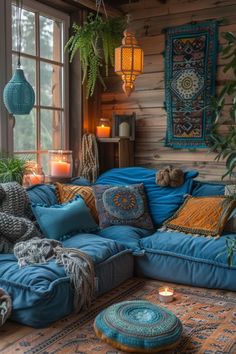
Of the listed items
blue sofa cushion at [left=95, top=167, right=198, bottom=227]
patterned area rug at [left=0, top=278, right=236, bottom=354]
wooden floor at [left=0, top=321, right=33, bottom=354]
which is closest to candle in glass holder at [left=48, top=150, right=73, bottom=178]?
blue sofa cushion at [left=95, top=167, right=198, bottom=227]

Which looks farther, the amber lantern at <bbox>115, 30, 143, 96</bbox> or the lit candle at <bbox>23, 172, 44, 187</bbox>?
the lit candle at <bbox>23, 172, 44, 187</bbox>

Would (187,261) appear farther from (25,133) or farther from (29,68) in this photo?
(29,68)

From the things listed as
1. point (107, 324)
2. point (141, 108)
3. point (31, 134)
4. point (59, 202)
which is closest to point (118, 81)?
point (141, 108)

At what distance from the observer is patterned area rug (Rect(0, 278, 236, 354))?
2.09 m

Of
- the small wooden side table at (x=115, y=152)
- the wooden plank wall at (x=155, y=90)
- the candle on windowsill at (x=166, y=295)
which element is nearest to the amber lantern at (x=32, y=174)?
the small wooden side table at (x=115, y=152)

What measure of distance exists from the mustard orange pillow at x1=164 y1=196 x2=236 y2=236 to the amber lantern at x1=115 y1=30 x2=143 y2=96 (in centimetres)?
111

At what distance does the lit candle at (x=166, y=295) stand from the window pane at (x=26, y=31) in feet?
7.33

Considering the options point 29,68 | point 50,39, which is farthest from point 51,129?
point 50,39

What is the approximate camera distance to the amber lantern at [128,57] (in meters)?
3.33

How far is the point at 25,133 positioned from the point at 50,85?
58 centimetres

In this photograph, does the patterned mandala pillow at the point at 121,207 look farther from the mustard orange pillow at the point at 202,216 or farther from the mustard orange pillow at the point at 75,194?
the mustard orange pillow at the point at 202,216

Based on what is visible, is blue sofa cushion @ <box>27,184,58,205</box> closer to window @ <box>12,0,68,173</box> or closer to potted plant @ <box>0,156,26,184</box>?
potted plant @ <box>0,156,26,184</box>

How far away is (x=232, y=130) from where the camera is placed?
6.73 feet

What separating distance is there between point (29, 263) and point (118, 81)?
237 cm
